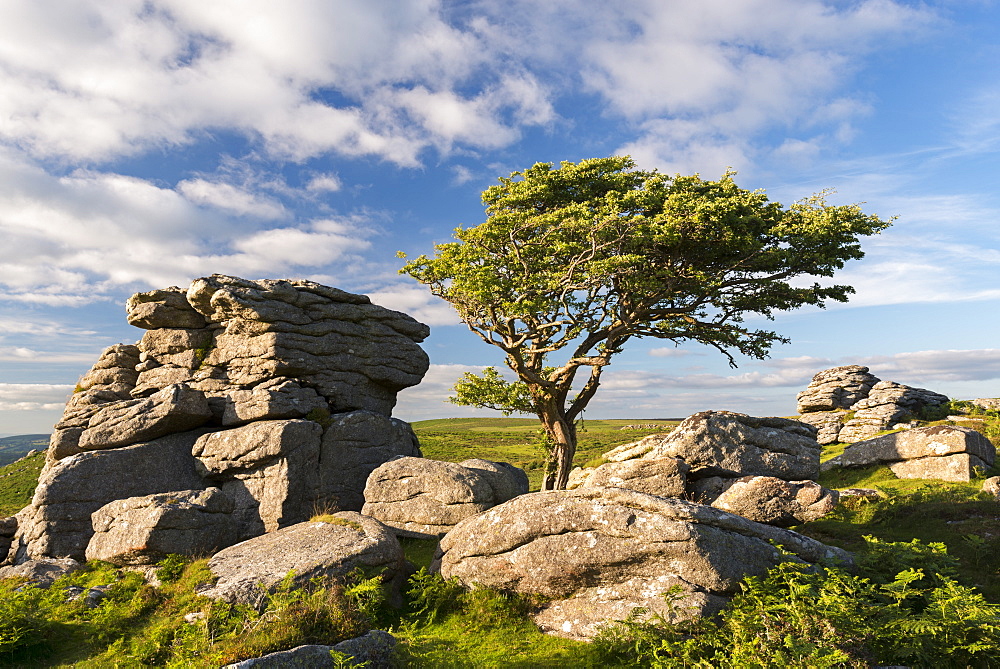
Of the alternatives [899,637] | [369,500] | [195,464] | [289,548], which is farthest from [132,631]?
[899,637]

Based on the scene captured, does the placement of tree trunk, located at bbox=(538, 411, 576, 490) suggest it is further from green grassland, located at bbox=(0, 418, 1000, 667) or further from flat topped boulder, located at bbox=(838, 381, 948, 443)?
flat topped boulder, located at bbox=(838, 381, 948, 443)

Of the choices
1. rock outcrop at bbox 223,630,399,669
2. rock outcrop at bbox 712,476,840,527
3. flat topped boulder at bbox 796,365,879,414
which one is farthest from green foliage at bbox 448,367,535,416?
flat topped boulder at bbox 796,365,879,414

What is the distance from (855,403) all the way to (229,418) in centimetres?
5744

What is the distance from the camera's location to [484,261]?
30.1 m

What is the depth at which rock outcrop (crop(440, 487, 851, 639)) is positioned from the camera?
47.3ft

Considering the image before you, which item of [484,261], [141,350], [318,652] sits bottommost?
[318,652]

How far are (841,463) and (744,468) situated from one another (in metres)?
11.4

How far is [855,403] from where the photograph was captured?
5691 centimetres

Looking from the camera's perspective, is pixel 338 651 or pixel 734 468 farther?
pixel 734 468

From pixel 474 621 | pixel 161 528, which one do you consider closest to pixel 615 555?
pixel 474 621

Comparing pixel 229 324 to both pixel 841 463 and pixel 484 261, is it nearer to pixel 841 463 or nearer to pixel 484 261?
pixel 484 261

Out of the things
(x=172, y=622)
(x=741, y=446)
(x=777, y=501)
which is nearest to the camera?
(x=172, y=622)

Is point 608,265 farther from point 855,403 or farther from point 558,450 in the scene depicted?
point 855,403

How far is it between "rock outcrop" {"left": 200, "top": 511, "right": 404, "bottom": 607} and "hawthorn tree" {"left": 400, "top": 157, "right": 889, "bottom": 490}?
12.9 meters
